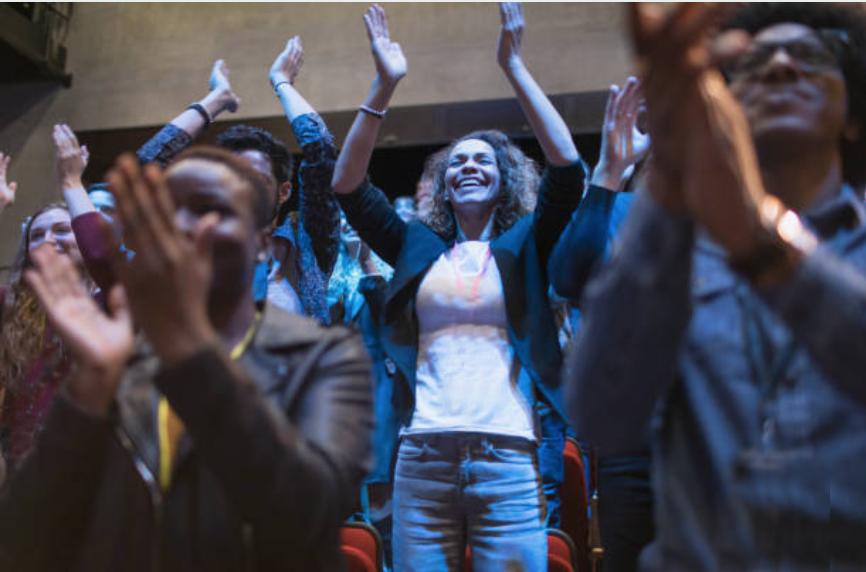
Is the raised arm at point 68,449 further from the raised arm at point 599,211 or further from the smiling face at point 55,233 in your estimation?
the smiling face at point 55,233

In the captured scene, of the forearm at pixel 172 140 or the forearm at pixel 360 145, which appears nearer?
the forearm at pixel 360 145

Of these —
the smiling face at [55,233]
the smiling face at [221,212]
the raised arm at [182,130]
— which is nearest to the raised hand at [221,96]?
the raised arm at [182,130]

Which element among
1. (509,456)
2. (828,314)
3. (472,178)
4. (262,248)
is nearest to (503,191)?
(472,178)

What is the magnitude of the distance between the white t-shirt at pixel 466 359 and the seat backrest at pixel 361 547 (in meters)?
0.33

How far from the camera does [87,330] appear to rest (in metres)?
0.93

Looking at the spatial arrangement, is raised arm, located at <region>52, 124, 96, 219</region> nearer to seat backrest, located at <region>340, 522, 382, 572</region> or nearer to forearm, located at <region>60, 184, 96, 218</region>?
forearm, located at <region>60, 184, 96, 218</region>

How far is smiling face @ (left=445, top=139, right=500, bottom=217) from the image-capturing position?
2092 mm

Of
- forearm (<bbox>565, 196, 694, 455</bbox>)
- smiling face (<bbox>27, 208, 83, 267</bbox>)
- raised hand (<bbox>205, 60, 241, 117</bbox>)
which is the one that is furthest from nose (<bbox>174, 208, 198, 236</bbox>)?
raised hand (<bbox>205, 60, 241, 117</bbox>)

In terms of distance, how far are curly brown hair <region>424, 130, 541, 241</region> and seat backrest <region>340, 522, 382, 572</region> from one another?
2.62ft

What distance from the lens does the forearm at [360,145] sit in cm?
187

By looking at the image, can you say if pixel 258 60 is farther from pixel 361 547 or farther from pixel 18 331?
pixel 361 547

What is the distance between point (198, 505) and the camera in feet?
3.02

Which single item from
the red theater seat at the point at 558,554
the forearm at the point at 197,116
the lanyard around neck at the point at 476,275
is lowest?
the red theater seat at the point at 558,554

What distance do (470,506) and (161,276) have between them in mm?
1105
